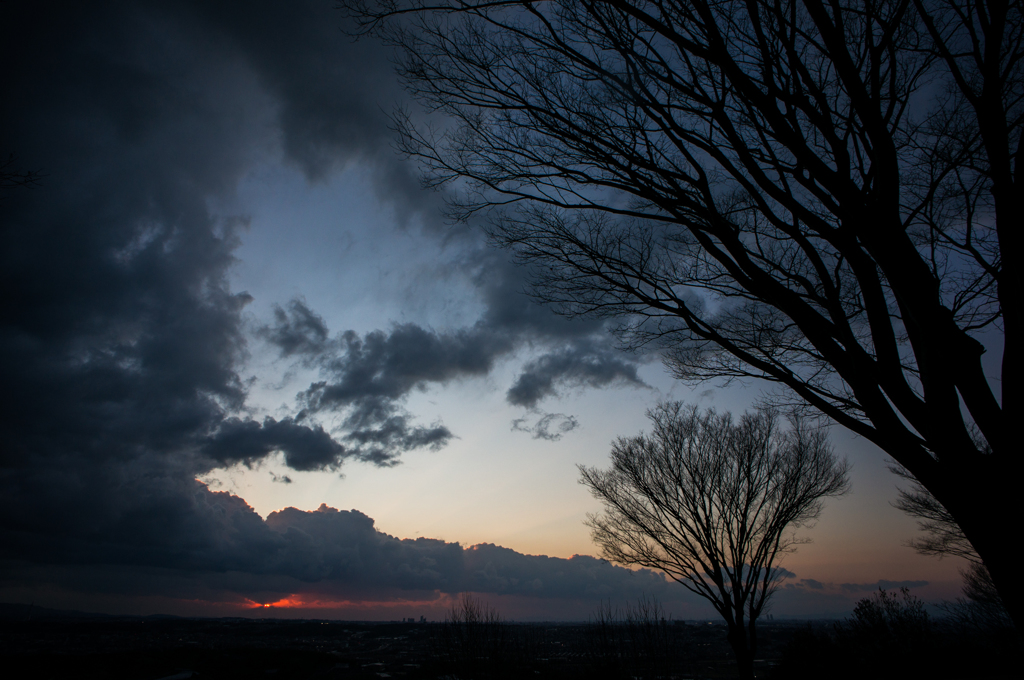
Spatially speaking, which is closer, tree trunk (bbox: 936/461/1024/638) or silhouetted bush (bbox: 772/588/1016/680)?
tree trunk (bbox: 936/461/1024/638)

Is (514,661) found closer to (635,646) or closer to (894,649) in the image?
(635,646)

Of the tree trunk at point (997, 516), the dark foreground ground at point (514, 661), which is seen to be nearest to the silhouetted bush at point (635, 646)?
the dark foreground ground at point (514, 661)

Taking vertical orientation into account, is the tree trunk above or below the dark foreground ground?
above

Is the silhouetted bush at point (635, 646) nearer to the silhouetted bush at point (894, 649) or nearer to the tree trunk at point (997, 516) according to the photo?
the silhouetted bush at point (894, 649)

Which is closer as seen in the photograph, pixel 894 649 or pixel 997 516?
pixel 997 516

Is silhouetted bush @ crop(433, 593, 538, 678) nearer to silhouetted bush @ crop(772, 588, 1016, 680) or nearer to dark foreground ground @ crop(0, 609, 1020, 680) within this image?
dark foreground ground @ crop(0, 609, 1020, 680)

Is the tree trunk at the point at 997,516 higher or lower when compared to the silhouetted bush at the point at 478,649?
higher

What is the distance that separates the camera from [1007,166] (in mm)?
3502

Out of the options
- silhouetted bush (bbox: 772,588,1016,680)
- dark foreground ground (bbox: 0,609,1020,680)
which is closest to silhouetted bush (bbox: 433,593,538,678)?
dark foreground ground (bbox: 0,609,1020,680)

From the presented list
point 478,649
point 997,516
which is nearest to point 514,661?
point 478,649

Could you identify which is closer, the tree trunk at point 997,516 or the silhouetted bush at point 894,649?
the tree trunk at point 997,516

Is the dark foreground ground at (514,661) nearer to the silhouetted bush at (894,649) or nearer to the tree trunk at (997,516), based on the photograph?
the silhouetted bush at (894,649)

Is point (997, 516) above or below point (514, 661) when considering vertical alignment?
above

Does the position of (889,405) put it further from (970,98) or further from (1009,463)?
(970,98)
